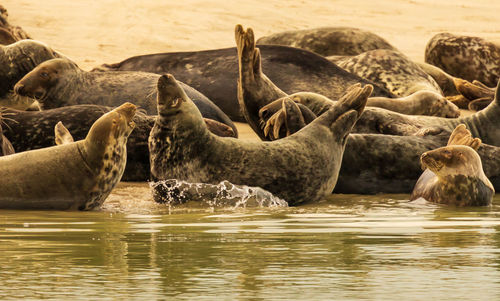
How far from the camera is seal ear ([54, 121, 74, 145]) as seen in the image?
709cm

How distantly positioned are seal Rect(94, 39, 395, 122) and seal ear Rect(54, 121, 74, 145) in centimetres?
327

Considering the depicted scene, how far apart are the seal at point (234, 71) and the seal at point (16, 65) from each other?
3.43 ft

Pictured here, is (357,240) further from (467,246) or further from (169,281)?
(169,281)

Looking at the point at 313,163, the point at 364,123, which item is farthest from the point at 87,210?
the point at 364,123

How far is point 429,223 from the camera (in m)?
5.35

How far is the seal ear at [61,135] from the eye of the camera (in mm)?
7090

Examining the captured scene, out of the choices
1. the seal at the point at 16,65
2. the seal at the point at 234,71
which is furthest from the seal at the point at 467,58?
the seal at the point at 16,65

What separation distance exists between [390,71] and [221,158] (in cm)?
560

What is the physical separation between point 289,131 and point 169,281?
159 inches

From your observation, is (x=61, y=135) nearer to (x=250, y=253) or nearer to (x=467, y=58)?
(x=250, y=253)

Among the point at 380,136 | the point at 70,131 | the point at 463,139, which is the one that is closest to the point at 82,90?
the point at 70,131

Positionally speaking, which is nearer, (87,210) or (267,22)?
(87,210)

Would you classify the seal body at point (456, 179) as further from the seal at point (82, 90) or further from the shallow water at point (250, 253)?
the seal at point (82, 90)

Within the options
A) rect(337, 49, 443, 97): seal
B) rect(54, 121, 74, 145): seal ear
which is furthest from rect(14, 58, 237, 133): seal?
rect(337, 49, 443, 97): seal
